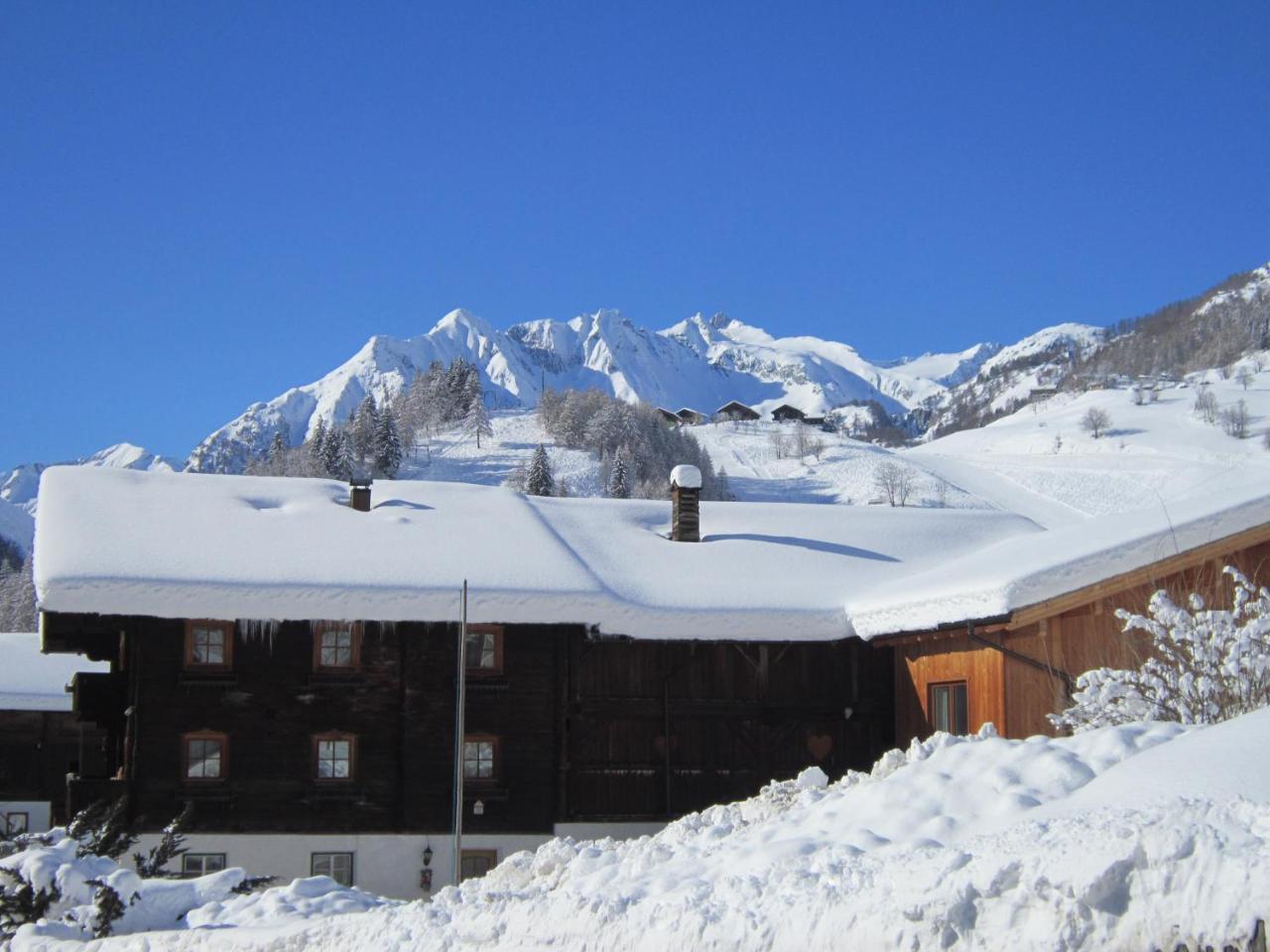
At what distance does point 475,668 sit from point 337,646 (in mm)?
1963

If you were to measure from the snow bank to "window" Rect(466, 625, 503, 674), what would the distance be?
1032 centimetres

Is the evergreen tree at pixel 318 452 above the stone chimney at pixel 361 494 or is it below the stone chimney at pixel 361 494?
above

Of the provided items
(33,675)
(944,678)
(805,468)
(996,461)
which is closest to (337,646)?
(944,678)

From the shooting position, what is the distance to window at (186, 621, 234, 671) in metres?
20.3

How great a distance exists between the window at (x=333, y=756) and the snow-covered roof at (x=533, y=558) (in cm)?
211

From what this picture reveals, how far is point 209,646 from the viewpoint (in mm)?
20453

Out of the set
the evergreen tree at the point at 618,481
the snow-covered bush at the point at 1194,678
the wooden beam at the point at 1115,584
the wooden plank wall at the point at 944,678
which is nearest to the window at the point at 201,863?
the wooden plank wall at the point at 944,678

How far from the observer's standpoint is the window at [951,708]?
63.8 ft

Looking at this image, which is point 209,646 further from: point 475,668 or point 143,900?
point 143,900

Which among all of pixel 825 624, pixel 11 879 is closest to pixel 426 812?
pixel 825 624

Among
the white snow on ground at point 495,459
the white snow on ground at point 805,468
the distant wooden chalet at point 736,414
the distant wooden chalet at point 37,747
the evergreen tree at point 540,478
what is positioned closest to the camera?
the distant wooden chalet at point 37,747

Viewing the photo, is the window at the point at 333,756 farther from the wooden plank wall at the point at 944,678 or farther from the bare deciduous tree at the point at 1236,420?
the bare deciduous tree at the point at 1236,420

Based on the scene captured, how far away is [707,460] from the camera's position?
130 meters

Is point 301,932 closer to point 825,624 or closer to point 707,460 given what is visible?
point 825,624
